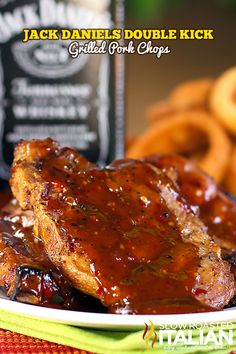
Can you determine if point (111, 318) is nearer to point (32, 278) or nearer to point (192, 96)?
point (32, 278)

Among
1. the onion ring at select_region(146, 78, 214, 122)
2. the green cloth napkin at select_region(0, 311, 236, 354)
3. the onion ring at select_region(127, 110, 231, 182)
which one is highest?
the onion ring at select_region(146, 78, 214, 122)

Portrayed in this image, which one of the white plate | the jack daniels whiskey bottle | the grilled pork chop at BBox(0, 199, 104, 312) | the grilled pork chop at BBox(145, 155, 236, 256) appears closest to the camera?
the white plate

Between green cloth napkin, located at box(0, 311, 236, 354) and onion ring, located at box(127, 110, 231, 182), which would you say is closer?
green cloth napkin, located at box(0, 311, 236, 354)

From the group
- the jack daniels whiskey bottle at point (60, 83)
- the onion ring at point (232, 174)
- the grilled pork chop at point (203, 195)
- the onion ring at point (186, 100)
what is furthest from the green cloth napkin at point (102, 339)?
the onion ring at point (186, 100)

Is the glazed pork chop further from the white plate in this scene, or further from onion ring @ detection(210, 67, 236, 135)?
onion ring @ detection(210, 67, 236, 135)

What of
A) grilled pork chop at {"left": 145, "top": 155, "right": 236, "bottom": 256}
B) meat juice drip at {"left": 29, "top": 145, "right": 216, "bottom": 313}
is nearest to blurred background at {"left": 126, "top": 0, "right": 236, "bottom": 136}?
grilled pork chop at {"left": 145, "top": 155, "right": 236, "bottom": 256}

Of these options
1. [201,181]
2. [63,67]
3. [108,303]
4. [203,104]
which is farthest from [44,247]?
[203,104]

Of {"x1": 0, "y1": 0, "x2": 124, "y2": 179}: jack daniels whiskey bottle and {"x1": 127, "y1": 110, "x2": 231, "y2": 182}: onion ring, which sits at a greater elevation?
{"x1": 0, "y1": 0, "x2": 124, "y2": 179}: jack daniels whiskey bottle

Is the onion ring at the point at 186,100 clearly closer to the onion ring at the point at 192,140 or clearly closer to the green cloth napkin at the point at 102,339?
the onion ring at the point at 192,140
